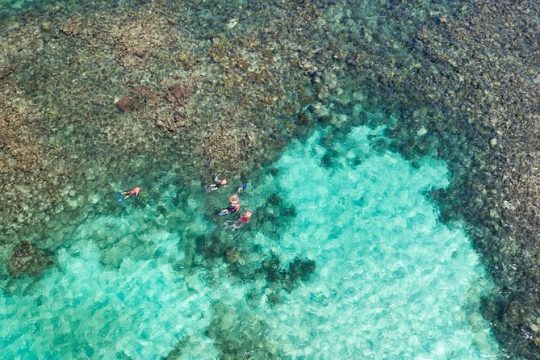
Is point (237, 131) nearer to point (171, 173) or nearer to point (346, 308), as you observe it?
point (171, 173)

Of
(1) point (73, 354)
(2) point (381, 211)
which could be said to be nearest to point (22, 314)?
(1) point (73, 354)

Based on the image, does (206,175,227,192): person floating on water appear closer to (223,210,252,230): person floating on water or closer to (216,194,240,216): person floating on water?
(216,194,240,216): person floating on water

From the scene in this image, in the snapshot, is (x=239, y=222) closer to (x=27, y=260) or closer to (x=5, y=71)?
(x=27, y=260)

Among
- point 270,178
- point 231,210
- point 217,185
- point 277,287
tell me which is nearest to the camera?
point 277,287

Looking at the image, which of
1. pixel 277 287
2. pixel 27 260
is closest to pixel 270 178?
pixel 277 287

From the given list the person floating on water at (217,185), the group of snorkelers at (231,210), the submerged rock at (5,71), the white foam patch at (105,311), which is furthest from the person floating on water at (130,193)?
the submerged rock at (5,71)

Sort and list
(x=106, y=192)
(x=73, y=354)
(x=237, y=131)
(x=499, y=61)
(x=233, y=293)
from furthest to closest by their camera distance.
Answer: (x=499, y=61) → (x=237, y=131) → (x=106, y=192) → (x=233, y=293) → (x=73, y=354)
